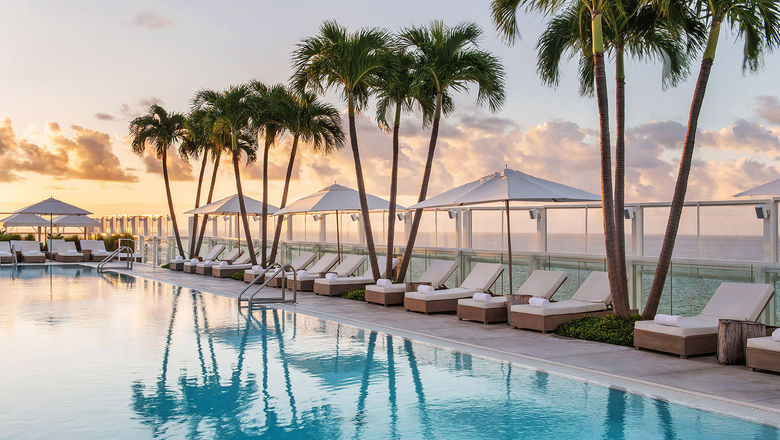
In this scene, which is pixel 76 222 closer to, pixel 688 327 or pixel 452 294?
pixel 452 294

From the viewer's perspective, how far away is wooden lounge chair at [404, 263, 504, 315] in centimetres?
1123

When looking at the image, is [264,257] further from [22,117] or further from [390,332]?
[22,117]

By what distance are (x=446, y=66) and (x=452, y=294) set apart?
4415 millimetres

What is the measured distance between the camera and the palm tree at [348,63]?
1327 centimetres

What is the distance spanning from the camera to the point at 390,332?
941 centimetres

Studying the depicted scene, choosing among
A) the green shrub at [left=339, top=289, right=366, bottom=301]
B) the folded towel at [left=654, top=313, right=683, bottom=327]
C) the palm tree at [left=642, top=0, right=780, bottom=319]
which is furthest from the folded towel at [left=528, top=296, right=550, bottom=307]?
→ the green shrub at [left=339, top=289, right=366, bottom=301]

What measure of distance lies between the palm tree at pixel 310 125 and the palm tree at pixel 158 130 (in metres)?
7.58

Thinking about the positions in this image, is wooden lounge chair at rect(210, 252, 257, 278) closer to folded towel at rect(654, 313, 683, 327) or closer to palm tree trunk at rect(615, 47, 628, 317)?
palm tree trunk at rect(615, 47, 628, 317)

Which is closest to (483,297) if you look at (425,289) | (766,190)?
(425,289)

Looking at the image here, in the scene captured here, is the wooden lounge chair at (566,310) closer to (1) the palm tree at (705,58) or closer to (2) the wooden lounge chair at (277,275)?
(1) the palm tree at (705,58)

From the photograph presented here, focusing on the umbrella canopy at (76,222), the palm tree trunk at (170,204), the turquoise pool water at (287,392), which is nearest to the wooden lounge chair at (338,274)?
the turquoise pool water at (287,392)

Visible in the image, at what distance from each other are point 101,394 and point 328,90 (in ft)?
29.4

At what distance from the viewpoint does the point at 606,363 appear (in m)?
7.19

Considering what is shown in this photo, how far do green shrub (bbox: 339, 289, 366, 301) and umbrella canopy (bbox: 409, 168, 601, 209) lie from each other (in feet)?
9.32
